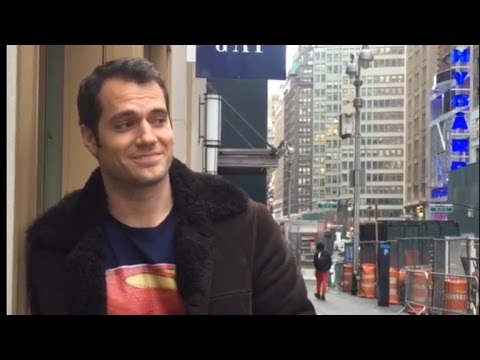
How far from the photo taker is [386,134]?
229cm

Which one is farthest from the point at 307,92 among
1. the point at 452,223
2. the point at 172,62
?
the point at 452,223

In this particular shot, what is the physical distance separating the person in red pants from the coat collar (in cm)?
32

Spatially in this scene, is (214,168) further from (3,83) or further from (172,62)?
(3,83)

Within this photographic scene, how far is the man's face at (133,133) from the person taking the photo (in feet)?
6.48

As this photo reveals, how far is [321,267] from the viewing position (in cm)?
219

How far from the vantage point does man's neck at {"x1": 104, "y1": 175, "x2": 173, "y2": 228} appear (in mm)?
2051

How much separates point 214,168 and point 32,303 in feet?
2.44

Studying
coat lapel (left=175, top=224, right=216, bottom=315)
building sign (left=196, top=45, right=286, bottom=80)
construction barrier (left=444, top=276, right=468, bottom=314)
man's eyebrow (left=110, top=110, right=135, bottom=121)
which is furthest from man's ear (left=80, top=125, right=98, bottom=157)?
construction barrier (left=444, top=276, right=468, bottom=314)

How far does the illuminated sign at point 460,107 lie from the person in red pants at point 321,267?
466 mm

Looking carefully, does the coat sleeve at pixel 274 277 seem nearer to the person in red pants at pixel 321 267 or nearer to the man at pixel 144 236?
the man at pixel 144 236

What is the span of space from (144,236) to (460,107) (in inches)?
40.5

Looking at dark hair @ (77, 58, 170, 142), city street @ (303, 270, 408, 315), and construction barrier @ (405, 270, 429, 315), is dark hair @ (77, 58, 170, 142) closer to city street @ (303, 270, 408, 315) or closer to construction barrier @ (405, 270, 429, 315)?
city street @ (303, 270, 408, 315)

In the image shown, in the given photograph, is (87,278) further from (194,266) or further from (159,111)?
(159,111)
